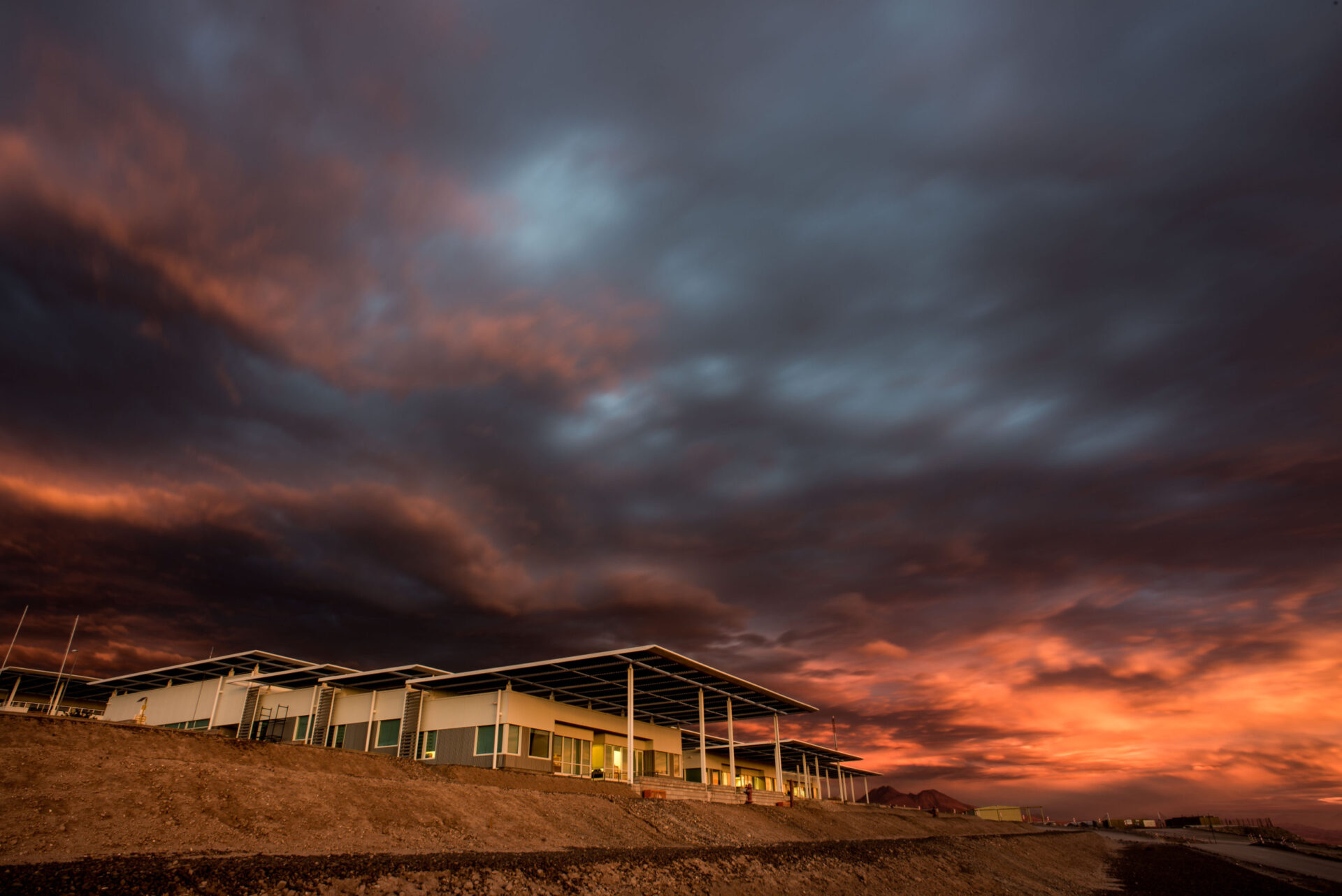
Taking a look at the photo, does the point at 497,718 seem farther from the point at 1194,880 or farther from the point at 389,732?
the point at 1194,880

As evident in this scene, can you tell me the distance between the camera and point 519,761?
40.4 meters

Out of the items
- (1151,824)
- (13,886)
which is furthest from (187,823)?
(1151,824)

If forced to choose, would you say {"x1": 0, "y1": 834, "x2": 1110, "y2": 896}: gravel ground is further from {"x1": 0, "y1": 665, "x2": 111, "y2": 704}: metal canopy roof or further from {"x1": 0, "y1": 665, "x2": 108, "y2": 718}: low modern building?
{"x1": 0, "y1": 665, "x2": 111, "y2": 704}: metal canopy roof

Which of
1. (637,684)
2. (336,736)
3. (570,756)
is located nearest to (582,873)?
(637,684)

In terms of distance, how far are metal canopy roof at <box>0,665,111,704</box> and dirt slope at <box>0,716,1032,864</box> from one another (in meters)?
46.0

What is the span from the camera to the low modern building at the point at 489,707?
39969mm

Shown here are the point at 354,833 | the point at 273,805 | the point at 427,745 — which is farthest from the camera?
the point at 427,745

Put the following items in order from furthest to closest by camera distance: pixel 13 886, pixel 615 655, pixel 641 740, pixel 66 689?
pixel 66 689 < pixel 641 740 < pixel 615 655 < pixel 13 886

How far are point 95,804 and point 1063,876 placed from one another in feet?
147

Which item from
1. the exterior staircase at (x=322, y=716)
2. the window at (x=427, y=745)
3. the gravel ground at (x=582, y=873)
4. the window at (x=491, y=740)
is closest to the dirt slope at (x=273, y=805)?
the gravel ground at (x=582, y=873)

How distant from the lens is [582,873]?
16.2 m

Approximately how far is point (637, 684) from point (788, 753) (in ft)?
138

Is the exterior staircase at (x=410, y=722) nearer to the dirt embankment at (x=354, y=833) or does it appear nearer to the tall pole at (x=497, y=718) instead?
the tall pole at (x=497, y=718)

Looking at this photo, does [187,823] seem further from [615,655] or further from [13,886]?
[615,655]
